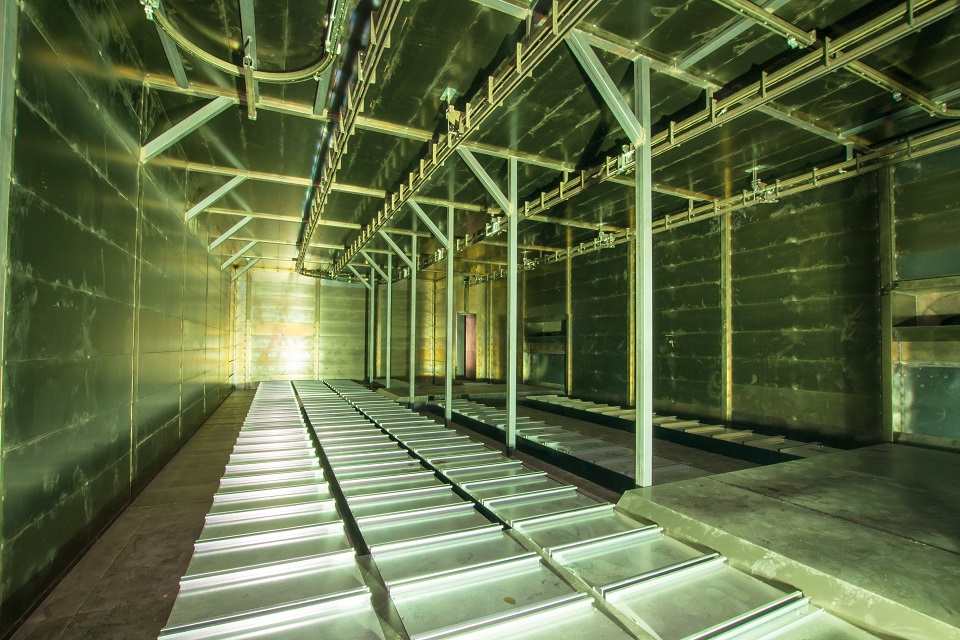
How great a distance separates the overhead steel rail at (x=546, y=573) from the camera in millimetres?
2316

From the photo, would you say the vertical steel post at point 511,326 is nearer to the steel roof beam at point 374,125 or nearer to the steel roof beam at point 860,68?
the steel roof beam at point 374,125

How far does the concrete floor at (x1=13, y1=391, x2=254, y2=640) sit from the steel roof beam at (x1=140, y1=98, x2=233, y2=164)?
4587 millimetres

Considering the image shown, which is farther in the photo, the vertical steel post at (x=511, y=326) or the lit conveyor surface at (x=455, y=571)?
the vertical steel post at (x=511, y=326)

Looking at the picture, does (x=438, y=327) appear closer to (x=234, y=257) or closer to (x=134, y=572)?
(x=234, y=257)

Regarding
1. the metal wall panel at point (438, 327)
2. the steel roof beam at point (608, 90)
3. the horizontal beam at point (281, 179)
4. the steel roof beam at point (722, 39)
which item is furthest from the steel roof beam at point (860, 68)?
the metal wall panel at point (438, 327)

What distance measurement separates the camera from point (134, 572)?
4055mm

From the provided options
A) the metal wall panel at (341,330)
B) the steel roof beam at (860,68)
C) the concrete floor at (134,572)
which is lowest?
the concrete floor at (134,572)

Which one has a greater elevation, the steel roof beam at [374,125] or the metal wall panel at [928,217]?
the steel roof beam at [374,125]

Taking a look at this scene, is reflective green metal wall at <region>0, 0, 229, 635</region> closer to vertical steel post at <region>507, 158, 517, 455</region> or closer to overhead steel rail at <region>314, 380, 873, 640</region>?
overhead steel rail at <region>314, 380, 873, 640</region>

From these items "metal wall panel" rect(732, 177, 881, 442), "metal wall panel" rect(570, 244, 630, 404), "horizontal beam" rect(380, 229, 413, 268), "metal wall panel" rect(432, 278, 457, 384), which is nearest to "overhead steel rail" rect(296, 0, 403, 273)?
"horizontal beam" rect(380, 229, 413, 268)

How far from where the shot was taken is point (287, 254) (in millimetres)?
17531

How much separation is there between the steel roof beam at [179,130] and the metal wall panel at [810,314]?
1023cm

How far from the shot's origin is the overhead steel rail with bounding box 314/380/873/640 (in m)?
2.32

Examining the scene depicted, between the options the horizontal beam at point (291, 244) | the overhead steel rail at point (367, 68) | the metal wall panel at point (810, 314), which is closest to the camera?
the overhead steel rail at point (367, 68)
